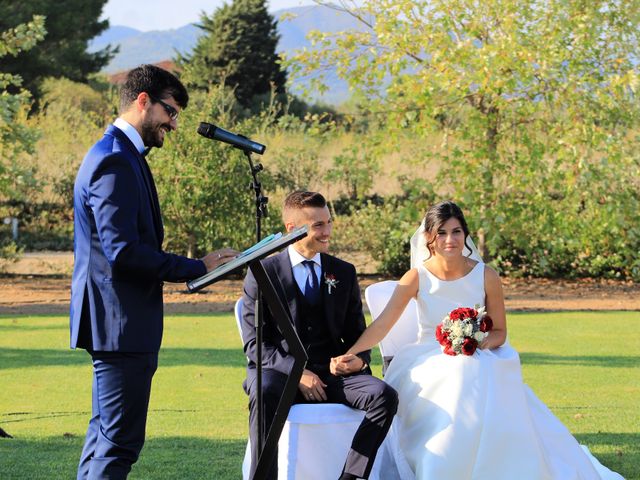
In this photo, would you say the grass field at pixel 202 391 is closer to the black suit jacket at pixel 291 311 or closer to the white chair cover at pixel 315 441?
the white chair cover at pixel 315 441

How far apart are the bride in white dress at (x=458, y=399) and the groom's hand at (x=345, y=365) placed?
2 cm

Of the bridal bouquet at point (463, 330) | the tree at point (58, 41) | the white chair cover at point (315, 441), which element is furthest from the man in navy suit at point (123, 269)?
the tree at point (58, 41)

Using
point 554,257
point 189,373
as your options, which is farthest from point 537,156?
point 189,373

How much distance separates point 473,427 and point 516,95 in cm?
1100

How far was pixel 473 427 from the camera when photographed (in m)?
5.01

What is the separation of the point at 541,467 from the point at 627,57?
11.5m

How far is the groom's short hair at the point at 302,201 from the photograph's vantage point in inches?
212

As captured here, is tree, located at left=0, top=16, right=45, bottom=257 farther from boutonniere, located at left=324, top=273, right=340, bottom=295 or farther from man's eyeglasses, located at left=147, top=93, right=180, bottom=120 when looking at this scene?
man's eyeglasses, located at left=147, top=93, right=180, bottom=120

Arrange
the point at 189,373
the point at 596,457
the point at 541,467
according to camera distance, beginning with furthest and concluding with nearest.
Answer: the point at 189,373, the point at 596,457, the point at 541,467

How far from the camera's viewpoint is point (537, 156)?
600 inches

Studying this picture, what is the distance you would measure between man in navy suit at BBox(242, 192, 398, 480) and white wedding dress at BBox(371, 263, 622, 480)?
0.70 ft

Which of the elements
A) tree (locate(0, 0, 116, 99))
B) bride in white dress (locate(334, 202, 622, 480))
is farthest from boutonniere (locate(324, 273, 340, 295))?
tree (locate(0, 0, 116, 99))

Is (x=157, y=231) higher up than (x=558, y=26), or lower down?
lower down

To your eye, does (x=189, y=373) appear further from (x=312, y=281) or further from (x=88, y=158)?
(x=88, y=158)
